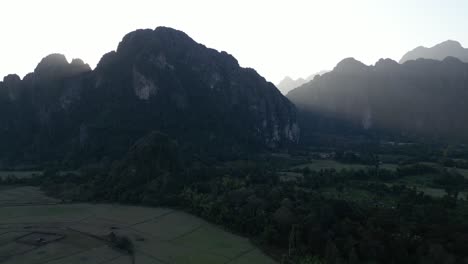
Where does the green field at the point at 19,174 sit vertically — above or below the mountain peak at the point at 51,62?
below

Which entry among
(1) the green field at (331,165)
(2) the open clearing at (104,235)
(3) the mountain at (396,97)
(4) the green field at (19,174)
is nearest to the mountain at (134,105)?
(4) the green field at (19,174)

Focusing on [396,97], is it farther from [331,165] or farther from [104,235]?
[104,235]

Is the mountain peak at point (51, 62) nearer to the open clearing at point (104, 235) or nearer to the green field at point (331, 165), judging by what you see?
the open clearing at point (104, 235)

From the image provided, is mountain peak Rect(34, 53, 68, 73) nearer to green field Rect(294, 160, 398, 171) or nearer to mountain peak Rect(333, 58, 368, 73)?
green field Rect(294, 160, 398, 171)

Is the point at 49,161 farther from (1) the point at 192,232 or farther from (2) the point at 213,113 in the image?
(1) the point at 192,232

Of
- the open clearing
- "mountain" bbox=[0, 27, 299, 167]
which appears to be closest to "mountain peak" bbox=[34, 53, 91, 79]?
"mountain" bbox=[0, 27, 299, 167]

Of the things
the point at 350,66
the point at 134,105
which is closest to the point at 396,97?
the point at 350,66
